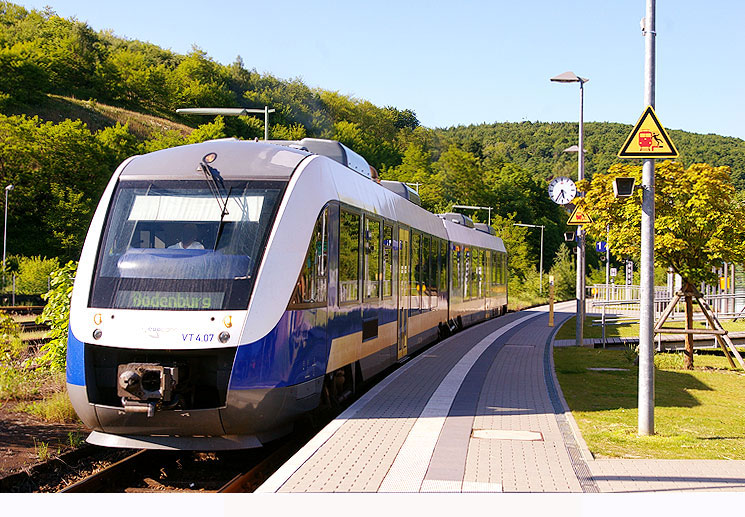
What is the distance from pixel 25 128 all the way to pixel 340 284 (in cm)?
6673

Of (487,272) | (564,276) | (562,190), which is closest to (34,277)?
(487,272)

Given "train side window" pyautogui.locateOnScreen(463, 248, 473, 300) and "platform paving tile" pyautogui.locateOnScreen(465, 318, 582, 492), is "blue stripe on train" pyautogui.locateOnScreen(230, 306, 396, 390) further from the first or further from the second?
"train side window" pyautogui.locateOnScreen(463, 248, 473, 300)

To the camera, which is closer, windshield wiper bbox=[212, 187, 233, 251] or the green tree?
windshield wiper bbox=[212, 187, 233, 251]

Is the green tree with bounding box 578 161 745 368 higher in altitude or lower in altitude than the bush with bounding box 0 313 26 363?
higher

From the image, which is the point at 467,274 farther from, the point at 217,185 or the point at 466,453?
the point at 466,453

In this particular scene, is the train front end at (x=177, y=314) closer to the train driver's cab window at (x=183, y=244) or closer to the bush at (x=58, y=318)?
the train driver's cab window at (x=183, y=244)

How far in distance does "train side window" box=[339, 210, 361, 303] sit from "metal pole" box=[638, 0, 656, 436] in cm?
382

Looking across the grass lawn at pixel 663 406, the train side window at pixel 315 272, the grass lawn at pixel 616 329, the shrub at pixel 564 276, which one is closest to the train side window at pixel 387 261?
the grass lawn at pixel 663 406

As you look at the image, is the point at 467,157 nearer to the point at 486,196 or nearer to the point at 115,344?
the point at 486,196

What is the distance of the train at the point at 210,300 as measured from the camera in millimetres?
8219

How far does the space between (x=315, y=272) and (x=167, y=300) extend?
1.91 m

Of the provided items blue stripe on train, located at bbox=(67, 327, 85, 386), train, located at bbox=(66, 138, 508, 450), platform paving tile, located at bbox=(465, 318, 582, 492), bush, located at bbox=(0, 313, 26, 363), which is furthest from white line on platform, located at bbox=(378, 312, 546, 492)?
bush, located at bbox=(0, 313, 26, 363)

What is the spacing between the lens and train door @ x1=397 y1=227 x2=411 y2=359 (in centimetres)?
1526

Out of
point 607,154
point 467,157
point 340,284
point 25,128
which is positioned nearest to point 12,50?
point 25,128
